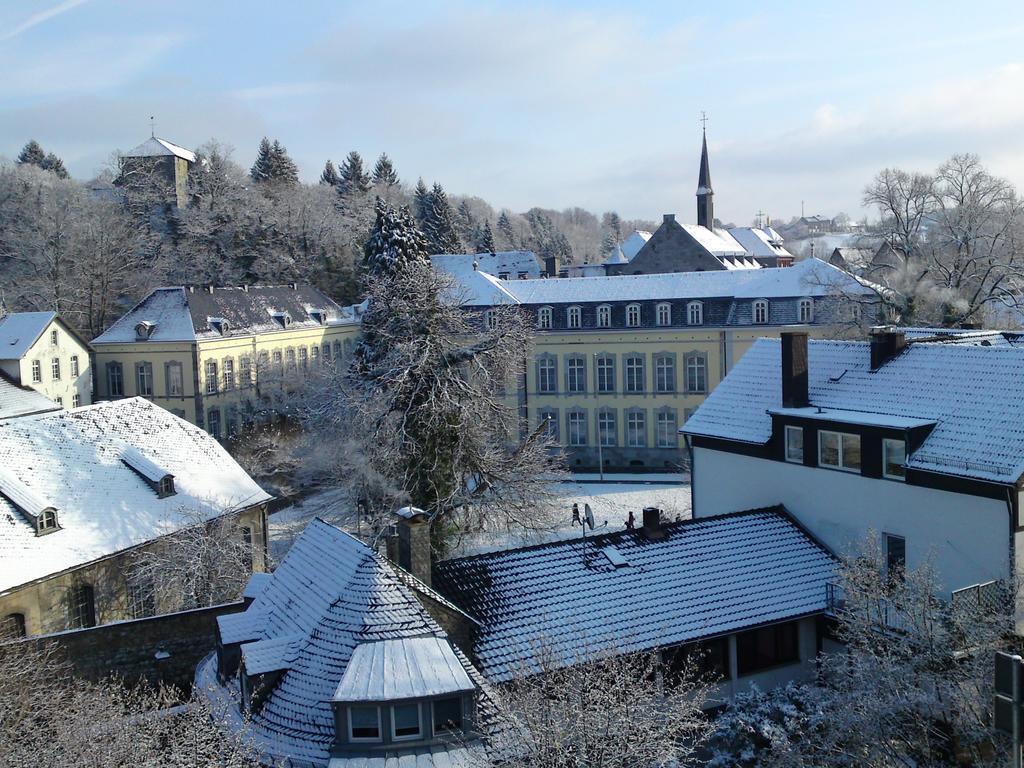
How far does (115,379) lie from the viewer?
5253cm

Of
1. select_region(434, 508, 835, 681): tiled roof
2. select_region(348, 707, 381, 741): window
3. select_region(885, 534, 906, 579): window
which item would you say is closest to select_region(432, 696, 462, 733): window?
select_region(348, 707, 381, 741): window

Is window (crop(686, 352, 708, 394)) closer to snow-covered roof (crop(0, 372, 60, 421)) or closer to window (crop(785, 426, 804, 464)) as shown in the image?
window (crop(785, 426, 804, 464))

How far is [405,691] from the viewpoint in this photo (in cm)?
1409

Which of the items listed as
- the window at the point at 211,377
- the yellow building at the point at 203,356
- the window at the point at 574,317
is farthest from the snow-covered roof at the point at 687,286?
the window at the point at 211,377

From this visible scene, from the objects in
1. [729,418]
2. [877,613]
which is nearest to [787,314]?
[729,418]

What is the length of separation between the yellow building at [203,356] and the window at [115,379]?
6 centimetres

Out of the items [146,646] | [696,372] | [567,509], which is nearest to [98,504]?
[146,646]

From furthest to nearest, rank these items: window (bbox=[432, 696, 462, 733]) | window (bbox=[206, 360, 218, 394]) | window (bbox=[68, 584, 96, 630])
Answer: window (bbox=[206, 360, 218, 394]) < window (bbox=[68, 584, 96, 630]) < window (bbox=[432, 696, 462, 733])

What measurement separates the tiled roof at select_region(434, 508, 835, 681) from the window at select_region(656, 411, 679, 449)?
24978 mm

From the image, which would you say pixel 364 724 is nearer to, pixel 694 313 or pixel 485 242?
pixel 694 313

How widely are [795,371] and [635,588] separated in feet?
→ 25.2

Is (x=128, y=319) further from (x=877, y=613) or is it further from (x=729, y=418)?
(x=877, y=613)

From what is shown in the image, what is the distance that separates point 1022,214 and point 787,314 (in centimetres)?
1080

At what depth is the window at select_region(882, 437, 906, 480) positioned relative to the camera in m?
20.3
